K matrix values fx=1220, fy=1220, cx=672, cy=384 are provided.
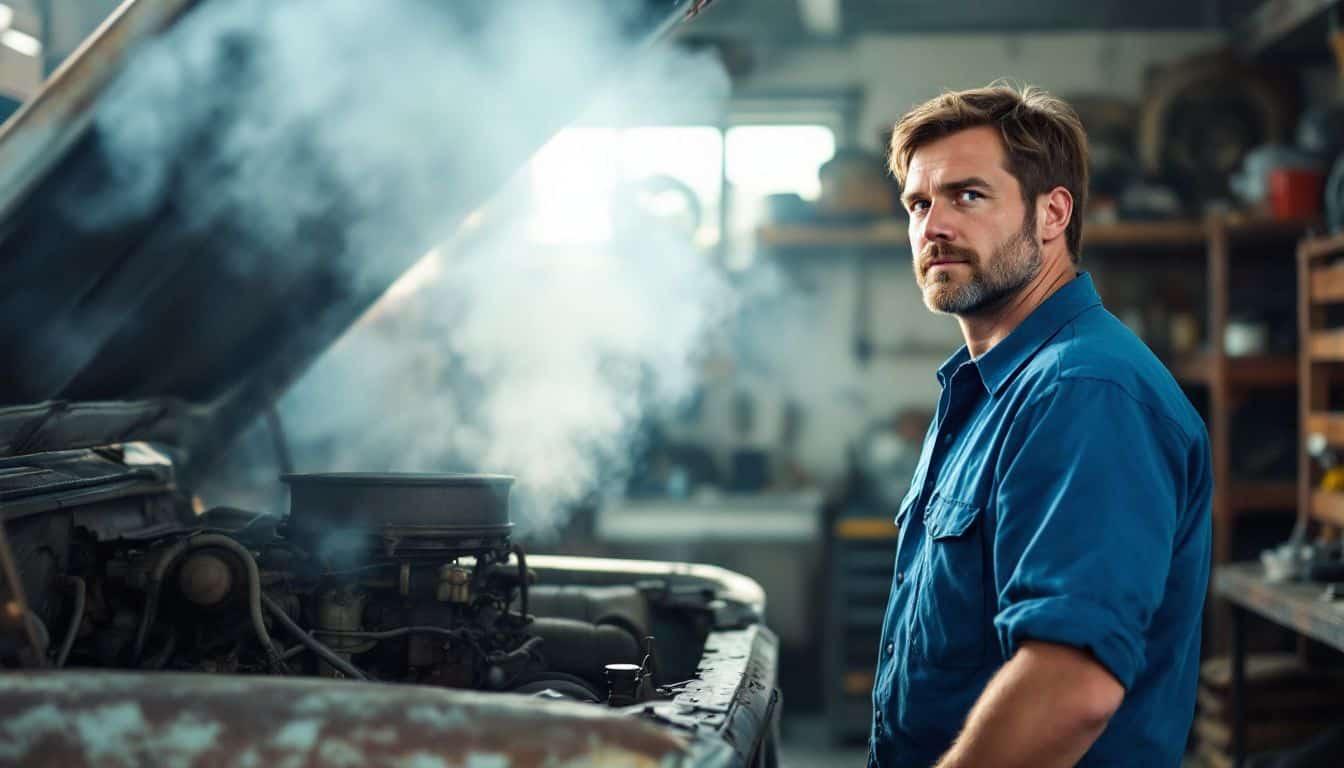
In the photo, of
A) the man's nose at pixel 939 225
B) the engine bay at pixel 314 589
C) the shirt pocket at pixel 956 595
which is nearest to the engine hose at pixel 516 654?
the engine bay at pixel 314 589

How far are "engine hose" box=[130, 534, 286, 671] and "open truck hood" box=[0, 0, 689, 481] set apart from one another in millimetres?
331

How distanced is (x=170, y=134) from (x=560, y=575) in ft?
4.93

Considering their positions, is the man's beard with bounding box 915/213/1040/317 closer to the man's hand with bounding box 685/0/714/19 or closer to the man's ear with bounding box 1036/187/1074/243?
the man's ear with bounding box 1036/187/1074/243

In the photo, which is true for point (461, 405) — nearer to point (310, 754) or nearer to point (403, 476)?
point (403, 476)

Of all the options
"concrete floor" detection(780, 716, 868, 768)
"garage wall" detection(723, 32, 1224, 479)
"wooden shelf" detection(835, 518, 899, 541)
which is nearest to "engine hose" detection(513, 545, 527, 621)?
"concrete floor" detection(780, 716, 868, 768)

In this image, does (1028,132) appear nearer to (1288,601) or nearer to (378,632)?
(378,632)

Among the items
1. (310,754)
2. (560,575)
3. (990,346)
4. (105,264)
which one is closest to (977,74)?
(560,575)

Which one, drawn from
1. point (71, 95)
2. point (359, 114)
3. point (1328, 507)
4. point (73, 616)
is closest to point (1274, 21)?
point (1328, 507)

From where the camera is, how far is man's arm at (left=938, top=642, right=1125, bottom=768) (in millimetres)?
1416

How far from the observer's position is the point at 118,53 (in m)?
→ 1.54

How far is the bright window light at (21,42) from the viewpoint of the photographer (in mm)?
3885

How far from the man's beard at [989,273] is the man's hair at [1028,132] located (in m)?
0.06

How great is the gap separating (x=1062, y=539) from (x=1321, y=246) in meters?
3.60

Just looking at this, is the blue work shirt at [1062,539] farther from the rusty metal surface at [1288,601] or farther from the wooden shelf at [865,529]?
the wooden shelf at [865,529]
